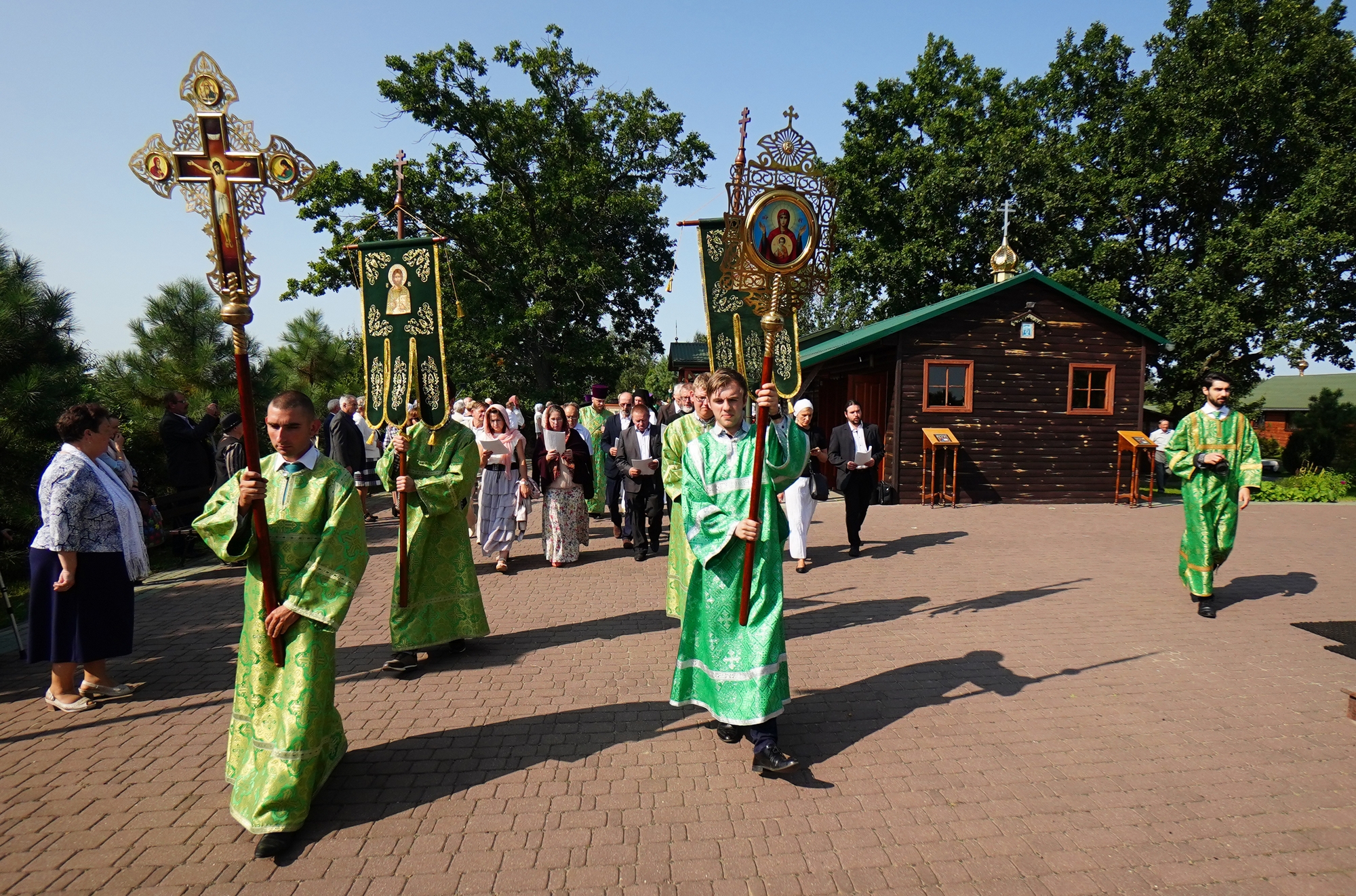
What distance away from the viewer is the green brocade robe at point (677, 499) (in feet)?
19.0

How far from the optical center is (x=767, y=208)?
4.30 m

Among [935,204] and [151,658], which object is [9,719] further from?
[935,204]

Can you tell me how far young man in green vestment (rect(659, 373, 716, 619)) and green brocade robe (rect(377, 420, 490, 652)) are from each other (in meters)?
1.53

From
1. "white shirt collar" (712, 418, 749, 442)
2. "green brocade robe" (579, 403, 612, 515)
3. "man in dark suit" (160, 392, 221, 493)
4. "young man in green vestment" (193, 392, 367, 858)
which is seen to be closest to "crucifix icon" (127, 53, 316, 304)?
"young man in green vestment" (193, 392, 367, 858)

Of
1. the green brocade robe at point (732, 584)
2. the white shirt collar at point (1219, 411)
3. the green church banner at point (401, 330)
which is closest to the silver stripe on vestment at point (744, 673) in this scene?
the green brocade robe at point (732, 584)

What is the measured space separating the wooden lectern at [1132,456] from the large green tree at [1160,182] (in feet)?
32.3

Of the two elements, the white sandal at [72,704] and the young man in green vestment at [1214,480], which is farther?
the young man in green vestment at [1214,480]

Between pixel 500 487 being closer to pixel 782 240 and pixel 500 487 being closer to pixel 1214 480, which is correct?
pixel 782 240

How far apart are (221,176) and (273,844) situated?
2837 mm

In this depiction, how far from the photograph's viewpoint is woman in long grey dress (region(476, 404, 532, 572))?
8719mm

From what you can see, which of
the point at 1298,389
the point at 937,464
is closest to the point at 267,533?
the point at 937,464

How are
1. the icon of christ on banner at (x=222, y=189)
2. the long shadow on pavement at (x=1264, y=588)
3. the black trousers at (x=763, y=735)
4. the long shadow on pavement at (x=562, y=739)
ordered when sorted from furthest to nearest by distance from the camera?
the long shadow on pavement at (x=1264, y=588)
the black trousers at (x=763, y=735)
the long shadow on pavement at (x=562, y=739)
the icon of christ on banner at (x=222, y=189)

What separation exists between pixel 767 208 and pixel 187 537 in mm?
8696

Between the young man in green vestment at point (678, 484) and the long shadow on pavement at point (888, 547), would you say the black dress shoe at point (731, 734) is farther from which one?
the long shadow on pavement at point (888, 547)
